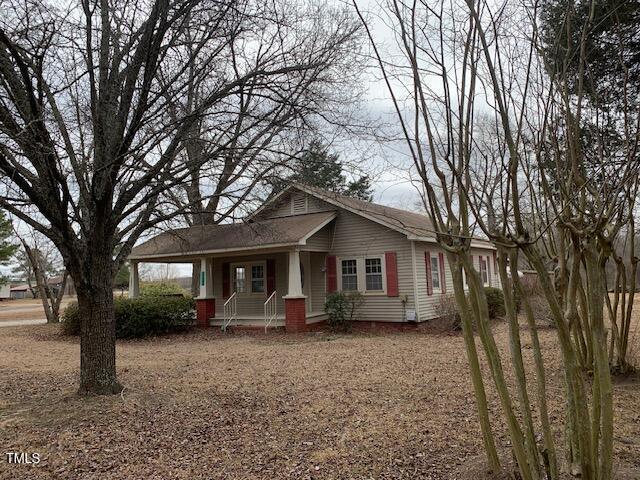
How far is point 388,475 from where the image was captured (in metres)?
3.55

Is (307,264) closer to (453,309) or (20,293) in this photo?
(453,309)

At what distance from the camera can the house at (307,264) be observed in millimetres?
13562

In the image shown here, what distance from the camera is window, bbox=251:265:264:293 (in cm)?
1588

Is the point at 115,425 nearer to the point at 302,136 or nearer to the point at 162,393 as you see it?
the point at 162,393

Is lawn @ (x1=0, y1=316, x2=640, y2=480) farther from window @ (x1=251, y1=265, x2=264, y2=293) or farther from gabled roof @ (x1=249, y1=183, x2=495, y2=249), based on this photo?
window @ (x1=251, y1=265, x2=264, y2=293)

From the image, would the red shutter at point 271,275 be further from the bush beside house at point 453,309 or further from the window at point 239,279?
the bush beside house at point 453,309

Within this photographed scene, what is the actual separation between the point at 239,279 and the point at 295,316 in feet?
12.7

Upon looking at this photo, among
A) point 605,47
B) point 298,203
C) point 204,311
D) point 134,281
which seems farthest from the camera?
point 134,281

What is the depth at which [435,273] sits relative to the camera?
598 inches

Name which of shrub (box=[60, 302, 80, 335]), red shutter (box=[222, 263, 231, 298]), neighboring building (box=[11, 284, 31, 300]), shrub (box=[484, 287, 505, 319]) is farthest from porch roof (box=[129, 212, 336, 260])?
neighboring building (box=[11, 284, 31, 300])

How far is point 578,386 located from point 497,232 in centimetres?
103

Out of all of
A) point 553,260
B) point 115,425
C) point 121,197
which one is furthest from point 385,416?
point 121,197

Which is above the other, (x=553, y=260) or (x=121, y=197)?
(x=121, y=197)

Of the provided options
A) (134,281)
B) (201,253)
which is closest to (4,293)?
(134,281)
